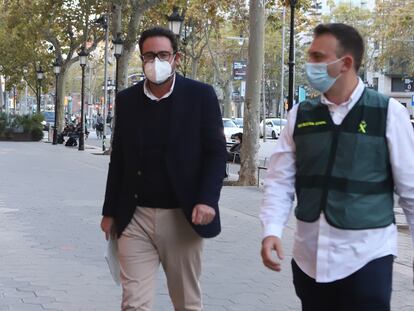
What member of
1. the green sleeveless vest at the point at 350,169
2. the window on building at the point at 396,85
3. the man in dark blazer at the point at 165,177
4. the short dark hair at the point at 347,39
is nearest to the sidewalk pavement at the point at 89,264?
the man in dark blazer at the point at 165,177

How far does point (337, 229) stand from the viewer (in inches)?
123

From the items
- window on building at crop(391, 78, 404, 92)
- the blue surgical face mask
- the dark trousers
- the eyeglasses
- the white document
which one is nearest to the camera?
the dark trousers

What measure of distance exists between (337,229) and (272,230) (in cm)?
30

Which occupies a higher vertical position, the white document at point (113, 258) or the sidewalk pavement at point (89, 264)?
the white document at point (113, 258)

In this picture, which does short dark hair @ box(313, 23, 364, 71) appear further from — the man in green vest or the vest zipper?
the vest zipper

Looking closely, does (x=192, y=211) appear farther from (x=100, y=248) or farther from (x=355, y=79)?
(x=100, y=248)

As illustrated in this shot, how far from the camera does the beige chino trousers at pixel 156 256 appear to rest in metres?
3.98

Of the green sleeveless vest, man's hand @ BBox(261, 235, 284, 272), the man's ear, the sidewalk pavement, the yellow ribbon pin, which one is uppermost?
the man's ear

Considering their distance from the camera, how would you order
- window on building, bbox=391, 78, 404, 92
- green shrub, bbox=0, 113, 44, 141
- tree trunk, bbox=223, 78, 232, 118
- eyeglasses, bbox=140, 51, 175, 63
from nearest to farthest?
1. eyeglasses, bbox=140, 51, 175, 63
2. green shrub, bbox=0, 113, 44, 141
3. tree trunk, bbox=223, 78, 232, 118
4. window on building, bbox=391, 78, 404, 92

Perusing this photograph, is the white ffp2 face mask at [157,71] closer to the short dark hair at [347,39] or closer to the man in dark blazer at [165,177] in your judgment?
the man in dark blazer at [165,177]

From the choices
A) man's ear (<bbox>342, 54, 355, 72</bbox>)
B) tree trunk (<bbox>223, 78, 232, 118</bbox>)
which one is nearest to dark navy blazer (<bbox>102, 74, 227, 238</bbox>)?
man's ear (<bbox>342, 54, 355, 72</bbox>)

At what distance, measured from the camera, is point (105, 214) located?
4.23 metres

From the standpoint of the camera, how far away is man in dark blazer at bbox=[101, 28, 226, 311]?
402cm

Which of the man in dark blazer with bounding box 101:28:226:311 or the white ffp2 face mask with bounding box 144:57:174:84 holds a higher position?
the white ffp2 face mask with bounding box 144:57:174:84
